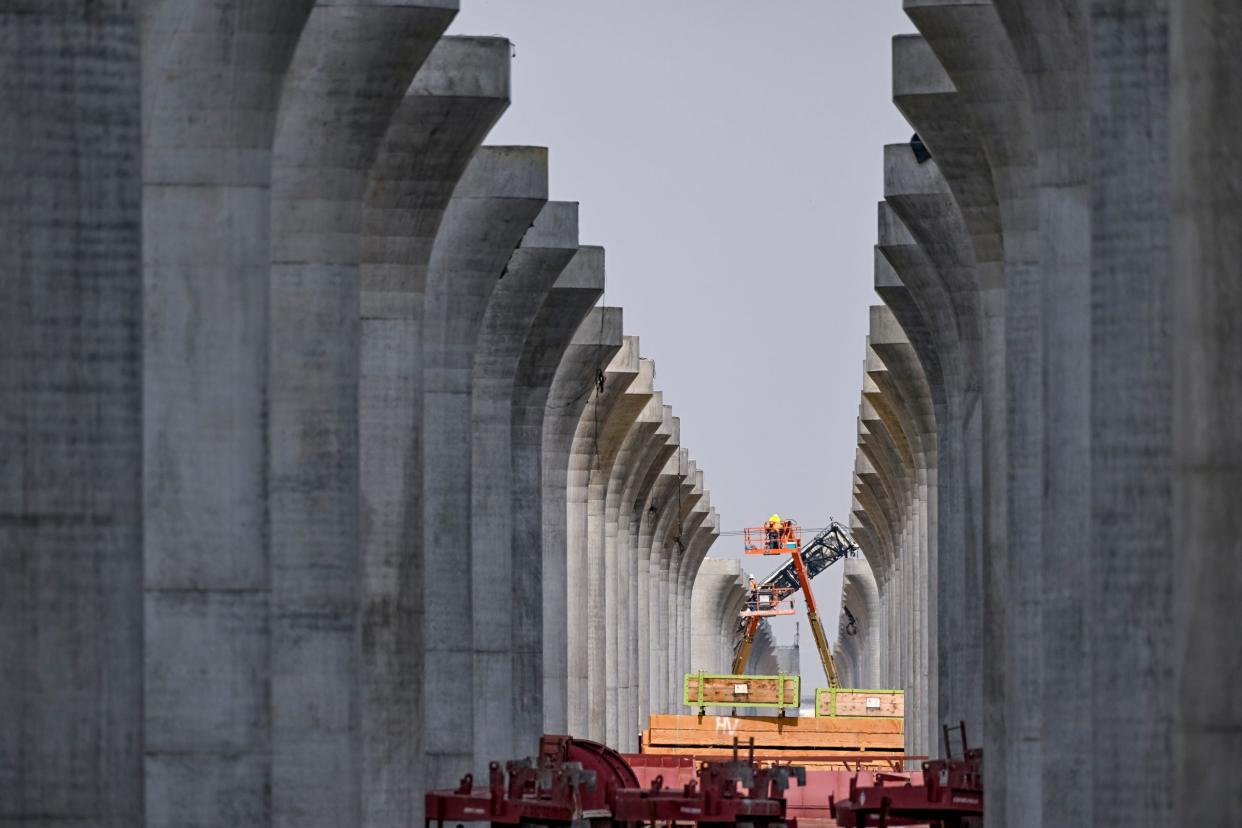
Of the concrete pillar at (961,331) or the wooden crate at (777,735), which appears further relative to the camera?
the wooden crate at (777,735)

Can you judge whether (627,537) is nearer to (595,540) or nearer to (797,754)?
(797,754)

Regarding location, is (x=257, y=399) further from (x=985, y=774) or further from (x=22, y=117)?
(x=985, y=774)

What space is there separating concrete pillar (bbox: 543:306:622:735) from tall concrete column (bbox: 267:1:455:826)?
23757 millimetres

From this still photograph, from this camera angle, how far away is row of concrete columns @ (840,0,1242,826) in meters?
10.4

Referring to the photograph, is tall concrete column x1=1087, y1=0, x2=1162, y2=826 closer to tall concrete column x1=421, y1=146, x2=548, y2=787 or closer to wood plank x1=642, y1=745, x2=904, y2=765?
tall concrete column x1=421, y1=146, x2=548, y2=787

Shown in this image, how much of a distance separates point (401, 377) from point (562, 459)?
67.8 feet

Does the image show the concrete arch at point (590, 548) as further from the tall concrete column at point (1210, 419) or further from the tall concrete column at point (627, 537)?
the tall concrete column at point (1210, 419)

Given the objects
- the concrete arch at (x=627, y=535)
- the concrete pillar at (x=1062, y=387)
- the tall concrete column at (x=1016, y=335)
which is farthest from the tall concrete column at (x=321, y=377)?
the concrete arch at (x=627, y=535)

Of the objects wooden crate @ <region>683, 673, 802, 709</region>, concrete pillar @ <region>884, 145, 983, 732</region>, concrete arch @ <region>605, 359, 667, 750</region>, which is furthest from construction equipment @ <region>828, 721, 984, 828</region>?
wooden crate @ <region>683, 673, 802, 709</region>

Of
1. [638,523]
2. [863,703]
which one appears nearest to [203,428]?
[863,703]

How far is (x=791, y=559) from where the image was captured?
115688 mm

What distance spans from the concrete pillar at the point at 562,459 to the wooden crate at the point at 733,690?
46.1 ft

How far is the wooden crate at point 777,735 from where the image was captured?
211ft

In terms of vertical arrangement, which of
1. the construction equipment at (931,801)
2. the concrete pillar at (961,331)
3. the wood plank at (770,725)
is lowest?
the wood plank at (770,725)
